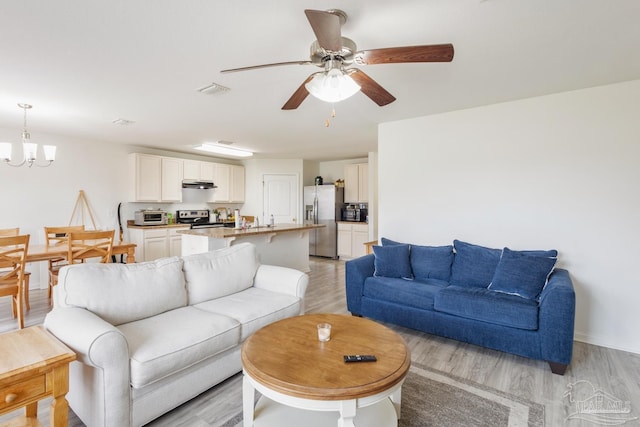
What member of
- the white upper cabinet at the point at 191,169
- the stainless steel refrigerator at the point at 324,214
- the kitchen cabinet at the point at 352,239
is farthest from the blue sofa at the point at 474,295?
the white upper cabinet at the point at 191,169

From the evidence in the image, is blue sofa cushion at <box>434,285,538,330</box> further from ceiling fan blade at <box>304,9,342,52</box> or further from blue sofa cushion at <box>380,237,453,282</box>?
ceiling fan blade at <box>304,9,342,52</box>

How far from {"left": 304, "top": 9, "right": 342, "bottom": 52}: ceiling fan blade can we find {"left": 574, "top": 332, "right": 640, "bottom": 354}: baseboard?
11.4 ft

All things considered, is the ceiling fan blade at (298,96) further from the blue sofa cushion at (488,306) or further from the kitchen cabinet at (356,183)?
the kitchen cabinet at (356,183)

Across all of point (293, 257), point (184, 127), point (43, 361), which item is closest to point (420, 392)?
point (43, 361)

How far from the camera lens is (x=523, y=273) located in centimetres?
269

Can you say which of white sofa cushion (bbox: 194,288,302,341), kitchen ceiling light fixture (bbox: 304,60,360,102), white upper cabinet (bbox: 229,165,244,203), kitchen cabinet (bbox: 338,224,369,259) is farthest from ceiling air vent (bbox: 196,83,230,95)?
kitchen cabinet (bbox: 338,224,369,259)

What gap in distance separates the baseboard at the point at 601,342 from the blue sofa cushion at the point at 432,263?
1297 mm

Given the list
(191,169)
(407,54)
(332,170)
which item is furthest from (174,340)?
(332,170)

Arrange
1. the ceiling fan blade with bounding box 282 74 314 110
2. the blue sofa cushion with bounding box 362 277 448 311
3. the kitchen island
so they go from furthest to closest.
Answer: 1. the kitchen island
2. the blue sofa cushion with bounding box 362 277 448 311
3. the ceiling fan blade with bounding box 282 74 314 110

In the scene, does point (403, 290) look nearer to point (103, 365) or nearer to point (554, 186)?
point (554, 186)

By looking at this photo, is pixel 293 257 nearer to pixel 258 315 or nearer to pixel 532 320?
pixel 258 315

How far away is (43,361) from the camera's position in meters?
1.30

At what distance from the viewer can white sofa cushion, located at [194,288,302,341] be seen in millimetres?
2270

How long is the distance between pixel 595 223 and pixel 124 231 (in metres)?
6.74
